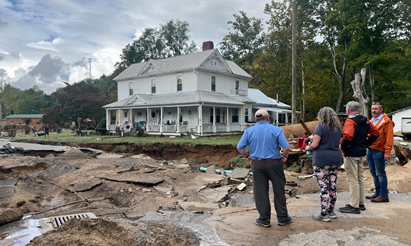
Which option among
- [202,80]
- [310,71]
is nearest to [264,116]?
[202,80]

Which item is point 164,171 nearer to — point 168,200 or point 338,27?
point 168,200

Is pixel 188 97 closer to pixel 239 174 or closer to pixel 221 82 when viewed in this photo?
pixel 221 82

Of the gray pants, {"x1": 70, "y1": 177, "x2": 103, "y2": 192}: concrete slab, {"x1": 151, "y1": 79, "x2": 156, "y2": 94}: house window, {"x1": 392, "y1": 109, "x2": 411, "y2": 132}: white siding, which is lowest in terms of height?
{"x1": 70, "y1": 177, "x2": 103, "y2": 192}: concrete slab

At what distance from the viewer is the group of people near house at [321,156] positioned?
4570mm

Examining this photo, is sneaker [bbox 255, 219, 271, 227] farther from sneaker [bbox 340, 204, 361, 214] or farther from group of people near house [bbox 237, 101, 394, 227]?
sneaker [bbox 340, 204, 361, 214]

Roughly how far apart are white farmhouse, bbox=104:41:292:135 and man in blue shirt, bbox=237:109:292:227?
61.9 ft

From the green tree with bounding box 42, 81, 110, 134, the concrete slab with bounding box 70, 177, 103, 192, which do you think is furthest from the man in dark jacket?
the green tree with bounding box 42, 81, 110, 134

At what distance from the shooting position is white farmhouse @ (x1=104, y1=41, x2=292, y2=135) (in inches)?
996

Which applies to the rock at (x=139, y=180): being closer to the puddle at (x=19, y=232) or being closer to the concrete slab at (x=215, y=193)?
the concrete slab at (x=215, y=193)

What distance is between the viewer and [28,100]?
77250 mm

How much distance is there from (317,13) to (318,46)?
3.21 metres

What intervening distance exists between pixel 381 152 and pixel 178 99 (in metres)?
20.9

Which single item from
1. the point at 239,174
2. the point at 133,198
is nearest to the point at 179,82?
the point at 239,174

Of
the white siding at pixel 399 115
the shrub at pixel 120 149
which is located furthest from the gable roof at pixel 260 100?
the shrub at pixel 120 149
